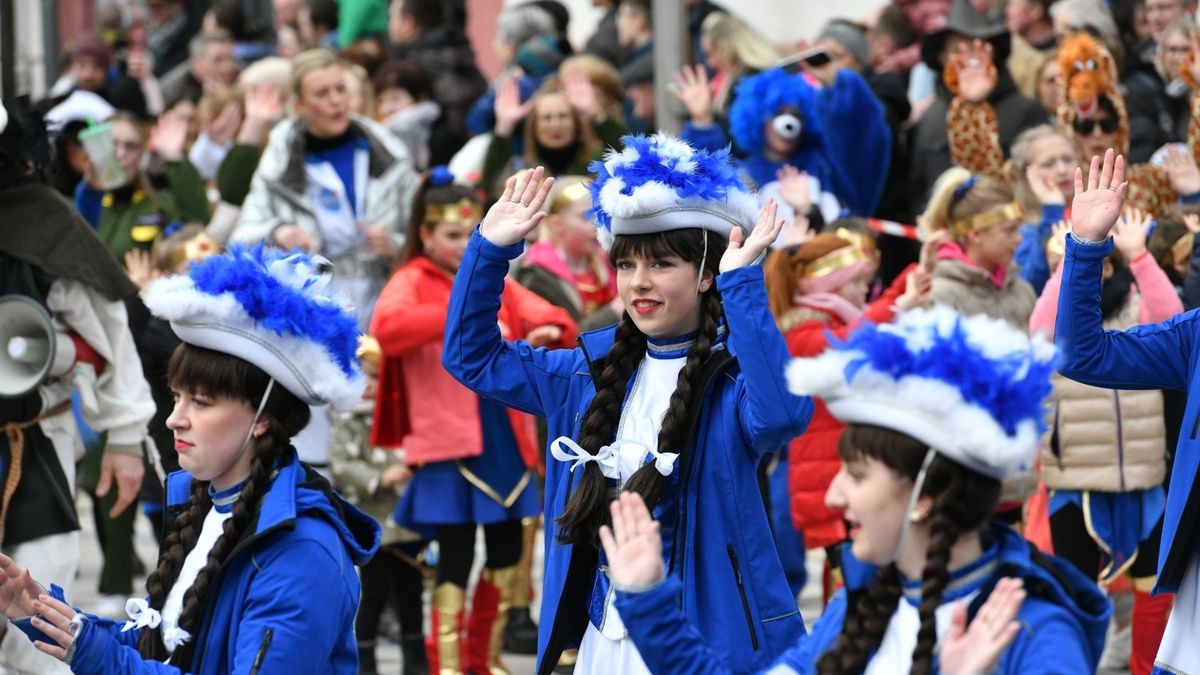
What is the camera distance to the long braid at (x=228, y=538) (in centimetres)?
421

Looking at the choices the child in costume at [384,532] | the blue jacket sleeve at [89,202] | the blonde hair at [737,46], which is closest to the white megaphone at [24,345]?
the child in costume at [384,532]

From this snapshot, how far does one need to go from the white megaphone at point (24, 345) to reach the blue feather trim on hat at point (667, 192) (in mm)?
2361

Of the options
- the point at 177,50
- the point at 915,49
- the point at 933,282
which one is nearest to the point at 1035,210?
the point at 933,282

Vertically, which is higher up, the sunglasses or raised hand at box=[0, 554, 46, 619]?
the sunglasses

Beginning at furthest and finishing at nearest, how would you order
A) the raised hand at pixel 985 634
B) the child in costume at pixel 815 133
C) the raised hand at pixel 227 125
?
the raised hand at pixel 227 125, the child in costume at pixel 815 133, the raised hand at pixel 985 634

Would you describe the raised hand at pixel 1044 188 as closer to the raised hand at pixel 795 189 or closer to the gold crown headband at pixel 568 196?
the raised hand at pixel 795 189

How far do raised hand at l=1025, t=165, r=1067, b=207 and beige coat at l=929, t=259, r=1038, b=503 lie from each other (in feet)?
2.06

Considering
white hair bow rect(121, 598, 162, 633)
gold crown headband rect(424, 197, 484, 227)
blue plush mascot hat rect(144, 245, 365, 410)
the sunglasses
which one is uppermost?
blue plush mascot hat rect(144, 245, 365, 410)

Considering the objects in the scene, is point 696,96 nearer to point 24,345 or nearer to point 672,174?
point 24,345

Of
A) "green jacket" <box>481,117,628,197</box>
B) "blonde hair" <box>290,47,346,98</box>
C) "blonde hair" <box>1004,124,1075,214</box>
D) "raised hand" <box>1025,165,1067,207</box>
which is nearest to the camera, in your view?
"raised hand" <box>1025,165,1067,207</box>

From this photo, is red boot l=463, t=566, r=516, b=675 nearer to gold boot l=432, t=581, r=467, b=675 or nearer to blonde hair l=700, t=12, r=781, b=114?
gold boot l=432, t=581, r=467, b=675

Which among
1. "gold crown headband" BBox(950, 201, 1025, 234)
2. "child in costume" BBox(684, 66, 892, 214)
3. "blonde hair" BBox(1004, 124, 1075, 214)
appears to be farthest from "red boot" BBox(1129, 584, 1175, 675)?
"child in costume" BBox(684, 66, 892, 214)

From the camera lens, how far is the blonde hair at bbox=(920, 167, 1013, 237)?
7.77 meters

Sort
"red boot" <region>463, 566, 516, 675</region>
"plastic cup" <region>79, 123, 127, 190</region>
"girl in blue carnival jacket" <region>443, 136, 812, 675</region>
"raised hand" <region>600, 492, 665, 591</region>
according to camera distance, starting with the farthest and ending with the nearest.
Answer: "plastic cup" <region>79, 123, 127, 190</region> < "red boot" <region>463, 566, 516, 675</region> < "girl in blue carnival jacket" <region>443, 136, 812, 675</region> < "raised hand" <region>600, 492, 665, 591</region>
